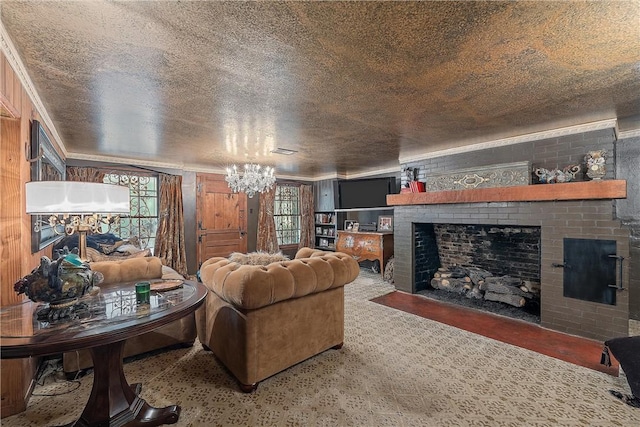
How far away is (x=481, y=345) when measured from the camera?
279 cm

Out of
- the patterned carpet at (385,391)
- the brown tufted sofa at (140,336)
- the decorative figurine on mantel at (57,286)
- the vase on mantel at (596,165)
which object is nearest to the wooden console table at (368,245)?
the patterned carpet at (385,391)

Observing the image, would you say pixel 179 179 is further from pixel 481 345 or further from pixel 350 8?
pixel 481 345

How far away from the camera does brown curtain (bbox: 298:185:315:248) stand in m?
7.36

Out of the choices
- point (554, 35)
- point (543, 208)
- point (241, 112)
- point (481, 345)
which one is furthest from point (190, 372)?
point (543, 208)

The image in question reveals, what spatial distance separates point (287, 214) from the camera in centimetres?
744

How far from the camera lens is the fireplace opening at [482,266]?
3.85 metres

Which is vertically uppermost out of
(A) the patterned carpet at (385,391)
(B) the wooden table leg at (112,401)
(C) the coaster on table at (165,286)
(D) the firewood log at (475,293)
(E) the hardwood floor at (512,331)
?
(C) the coaster on table at (165,286)

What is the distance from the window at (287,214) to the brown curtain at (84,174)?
140 inches

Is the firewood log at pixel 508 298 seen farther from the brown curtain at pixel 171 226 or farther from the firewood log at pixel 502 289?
the brown curtain at pixel 171 226

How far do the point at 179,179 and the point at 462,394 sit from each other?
5.53 m

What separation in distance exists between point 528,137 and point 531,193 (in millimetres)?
728

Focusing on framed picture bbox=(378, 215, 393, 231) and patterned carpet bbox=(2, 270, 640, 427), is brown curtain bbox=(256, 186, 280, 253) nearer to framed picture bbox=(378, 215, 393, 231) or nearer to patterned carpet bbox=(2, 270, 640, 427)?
framed picture bbox=(378, 215, 393, 231)

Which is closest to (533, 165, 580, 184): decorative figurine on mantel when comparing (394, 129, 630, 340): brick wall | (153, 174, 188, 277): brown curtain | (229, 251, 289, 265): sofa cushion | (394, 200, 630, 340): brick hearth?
(394, 129, 630, 340): brick wall

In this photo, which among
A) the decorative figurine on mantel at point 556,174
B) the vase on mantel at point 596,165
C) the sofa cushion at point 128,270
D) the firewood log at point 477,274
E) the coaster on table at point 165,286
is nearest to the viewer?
the coaster on table at point 165,286
